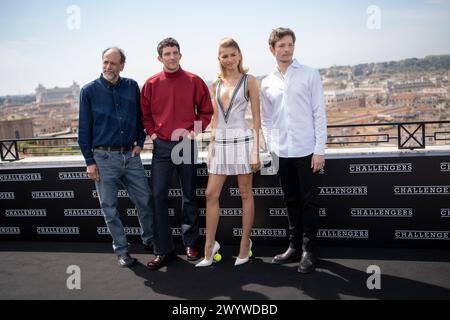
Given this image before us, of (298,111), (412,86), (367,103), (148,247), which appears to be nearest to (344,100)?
(367,103)

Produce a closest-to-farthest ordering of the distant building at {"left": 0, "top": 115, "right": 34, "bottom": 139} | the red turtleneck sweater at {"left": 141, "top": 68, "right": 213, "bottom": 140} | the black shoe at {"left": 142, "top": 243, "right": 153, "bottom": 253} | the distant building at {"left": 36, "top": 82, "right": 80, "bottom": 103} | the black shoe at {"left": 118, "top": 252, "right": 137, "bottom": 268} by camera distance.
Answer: the red turtleneck sweater at {"left": 141, "top": 68, "right": 213, "bottom": 140}
the black shoe at {"left": 118, "top": 252, "right": 137, "bottom": 268}
the black shoe at {"left": 142, "top": 243, "right": 153, "bottom": 253}
the distant building at {"left": 0, "top": 115, "right": 34, "bottom": 139}
the distant building at {"left": 36, "top": 82, "right": 80, "bottom": 103}

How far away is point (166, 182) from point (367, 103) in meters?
58.0

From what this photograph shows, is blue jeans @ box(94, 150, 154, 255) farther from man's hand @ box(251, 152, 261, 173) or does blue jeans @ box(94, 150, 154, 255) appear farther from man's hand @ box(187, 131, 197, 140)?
man's hand @ box(251, 152, 261, 173)

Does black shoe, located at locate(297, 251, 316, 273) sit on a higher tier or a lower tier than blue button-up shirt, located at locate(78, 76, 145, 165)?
lower

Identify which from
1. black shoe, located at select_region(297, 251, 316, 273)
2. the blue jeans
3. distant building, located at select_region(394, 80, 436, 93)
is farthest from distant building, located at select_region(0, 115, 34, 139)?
distant building, located at select_region(394, 80, 436, 93)

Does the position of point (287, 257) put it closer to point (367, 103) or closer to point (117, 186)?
point (117, 186)

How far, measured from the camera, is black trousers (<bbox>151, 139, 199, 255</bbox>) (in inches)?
111

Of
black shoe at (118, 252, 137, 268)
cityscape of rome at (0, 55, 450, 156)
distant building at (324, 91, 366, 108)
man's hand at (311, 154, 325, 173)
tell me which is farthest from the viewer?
distant building at (324, 91, 366, 108)

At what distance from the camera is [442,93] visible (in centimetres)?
5359

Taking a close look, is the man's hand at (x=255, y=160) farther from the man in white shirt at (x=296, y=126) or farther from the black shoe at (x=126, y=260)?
the black shoe at (x=126, y=260)

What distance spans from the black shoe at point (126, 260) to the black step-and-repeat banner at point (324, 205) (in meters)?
0.51

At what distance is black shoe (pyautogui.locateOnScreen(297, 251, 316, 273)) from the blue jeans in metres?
1.24
